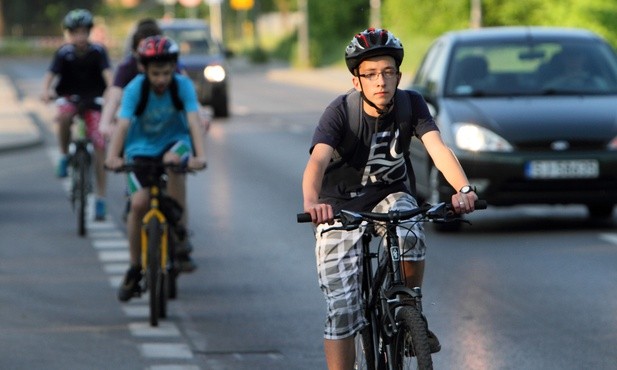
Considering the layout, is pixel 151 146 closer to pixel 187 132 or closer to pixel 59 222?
pixel 187 132

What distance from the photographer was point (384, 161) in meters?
6.57

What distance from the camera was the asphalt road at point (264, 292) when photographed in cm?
859

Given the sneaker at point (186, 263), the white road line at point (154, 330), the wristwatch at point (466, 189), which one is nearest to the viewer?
the wristwatch at point (466, 189)

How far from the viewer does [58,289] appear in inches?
436

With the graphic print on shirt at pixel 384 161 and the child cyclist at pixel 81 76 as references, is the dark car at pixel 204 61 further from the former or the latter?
the graphic print on shirt at pixel 384 161

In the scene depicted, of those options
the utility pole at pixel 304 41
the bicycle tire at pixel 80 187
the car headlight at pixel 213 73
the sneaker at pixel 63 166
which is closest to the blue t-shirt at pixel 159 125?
the bicycle tire at pixel 80 187

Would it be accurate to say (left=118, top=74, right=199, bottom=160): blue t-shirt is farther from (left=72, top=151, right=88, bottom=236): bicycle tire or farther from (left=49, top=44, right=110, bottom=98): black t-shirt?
(left=49, top=44, right=110, bottom=98): black t-shirt

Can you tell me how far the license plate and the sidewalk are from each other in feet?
43.1

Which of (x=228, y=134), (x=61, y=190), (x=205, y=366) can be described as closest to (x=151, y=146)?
(x=205, y=366)

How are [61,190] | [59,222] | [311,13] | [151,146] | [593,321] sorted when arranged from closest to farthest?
1. [593,321]
2. [151,146]
3. [59,222]
4. [61,190]
5. [311,13]

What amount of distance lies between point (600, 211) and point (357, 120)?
27.2 ft

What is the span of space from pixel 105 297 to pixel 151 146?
1034 millimetres

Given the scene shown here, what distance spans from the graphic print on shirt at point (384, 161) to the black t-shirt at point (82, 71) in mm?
9201

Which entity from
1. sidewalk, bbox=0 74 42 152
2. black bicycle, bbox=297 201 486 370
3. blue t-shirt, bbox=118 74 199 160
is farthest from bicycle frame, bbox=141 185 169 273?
sidewalk, bbox=0 74 42 152
